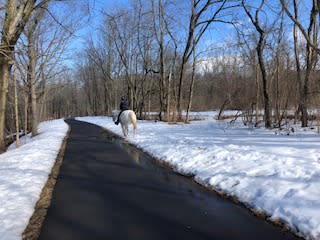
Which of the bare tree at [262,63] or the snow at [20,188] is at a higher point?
the bare tree at [262,63]

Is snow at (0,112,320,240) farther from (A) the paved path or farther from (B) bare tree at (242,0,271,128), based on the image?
(B) bare tree at (242,0,271,128)

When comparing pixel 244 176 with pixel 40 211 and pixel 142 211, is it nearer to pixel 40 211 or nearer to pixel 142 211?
pixel 142 211

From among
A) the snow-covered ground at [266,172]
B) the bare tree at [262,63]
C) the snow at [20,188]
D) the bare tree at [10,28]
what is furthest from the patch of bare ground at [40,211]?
the bare tree at [262,63]

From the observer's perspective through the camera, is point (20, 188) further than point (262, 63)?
No

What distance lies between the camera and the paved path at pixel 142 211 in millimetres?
4984

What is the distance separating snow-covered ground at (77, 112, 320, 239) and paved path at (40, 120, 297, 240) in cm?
39

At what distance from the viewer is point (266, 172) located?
7715 mm

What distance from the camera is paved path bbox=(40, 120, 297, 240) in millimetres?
4984

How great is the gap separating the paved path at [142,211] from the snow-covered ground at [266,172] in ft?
1.28

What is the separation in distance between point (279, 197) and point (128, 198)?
307 cm

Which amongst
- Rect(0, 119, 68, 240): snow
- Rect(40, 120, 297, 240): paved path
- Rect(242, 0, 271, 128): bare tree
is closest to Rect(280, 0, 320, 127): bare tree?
Rect(242, 0, 271, 128): bare tree

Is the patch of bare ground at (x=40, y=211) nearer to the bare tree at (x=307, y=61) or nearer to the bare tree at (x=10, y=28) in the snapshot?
the bare tree at (x=10, y=28)

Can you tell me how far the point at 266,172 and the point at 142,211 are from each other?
3.44 meters

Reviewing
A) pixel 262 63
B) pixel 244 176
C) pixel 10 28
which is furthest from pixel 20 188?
pixel 262 63
